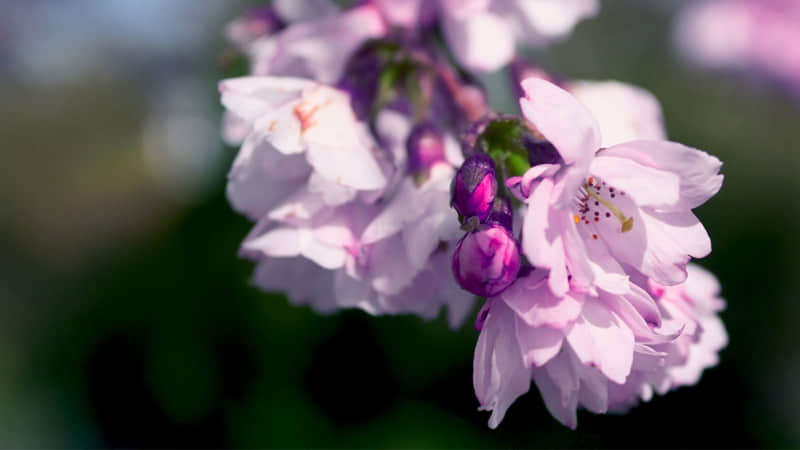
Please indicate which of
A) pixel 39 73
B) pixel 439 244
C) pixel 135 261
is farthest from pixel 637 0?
pixel 39 73

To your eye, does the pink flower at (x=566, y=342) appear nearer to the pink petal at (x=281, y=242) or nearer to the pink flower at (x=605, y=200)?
the pink flower at (x=605, y=200)

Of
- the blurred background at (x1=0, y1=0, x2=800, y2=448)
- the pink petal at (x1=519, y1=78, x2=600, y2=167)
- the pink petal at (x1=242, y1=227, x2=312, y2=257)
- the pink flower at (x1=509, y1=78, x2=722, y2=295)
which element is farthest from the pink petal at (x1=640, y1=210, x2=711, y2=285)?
the blurred background at (x1=0, y1=0, x2=800, y2=448)

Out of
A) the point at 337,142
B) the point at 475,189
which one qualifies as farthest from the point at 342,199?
the point at 475,189

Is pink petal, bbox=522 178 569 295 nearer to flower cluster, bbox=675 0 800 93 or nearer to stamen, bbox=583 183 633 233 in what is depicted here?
stamen, bbox=583 183 633 233

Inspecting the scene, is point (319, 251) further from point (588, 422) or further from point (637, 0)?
point (637, 0)

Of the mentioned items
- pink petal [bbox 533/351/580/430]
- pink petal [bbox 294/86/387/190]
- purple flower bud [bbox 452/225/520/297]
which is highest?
pink petal [bbox 294/86/387/190]

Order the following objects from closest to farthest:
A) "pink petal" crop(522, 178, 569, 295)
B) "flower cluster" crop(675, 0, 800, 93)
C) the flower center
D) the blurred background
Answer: "pink petal" crop(522, 178, 569, 295) → the flower center → the blurred background → "flower cluster" crop(675, 0, 800, 93)
